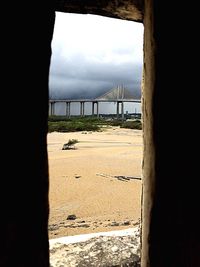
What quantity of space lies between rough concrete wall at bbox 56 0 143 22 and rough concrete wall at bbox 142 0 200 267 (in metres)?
0.46

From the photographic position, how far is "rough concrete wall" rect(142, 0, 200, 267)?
1326 millimetres

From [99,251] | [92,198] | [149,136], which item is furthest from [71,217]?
[149,136]

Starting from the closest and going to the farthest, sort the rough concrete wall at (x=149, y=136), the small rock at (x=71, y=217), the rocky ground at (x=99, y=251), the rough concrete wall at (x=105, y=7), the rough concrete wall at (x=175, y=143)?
the rough concrete wall at (x=175, y=143)
the rough concrete wall at (x=149, y=136)
the rough concrete wall at (x=105, y=7)
the rocky ground at (x=99, y=251)
the small rock at (x=71, y=217)

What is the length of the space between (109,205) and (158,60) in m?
4.24

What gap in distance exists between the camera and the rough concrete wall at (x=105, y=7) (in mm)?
1779

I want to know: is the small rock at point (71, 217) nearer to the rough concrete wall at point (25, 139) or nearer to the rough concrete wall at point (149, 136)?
the rough concrete wall at point (149, 136)

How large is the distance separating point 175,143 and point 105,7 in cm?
104

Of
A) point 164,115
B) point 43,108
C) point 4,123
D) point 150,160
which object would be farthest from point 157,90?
point 4,123

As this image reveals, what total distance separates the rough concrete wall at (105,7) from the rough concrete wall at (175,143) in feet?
1.52

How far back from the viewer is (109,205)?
5.31m

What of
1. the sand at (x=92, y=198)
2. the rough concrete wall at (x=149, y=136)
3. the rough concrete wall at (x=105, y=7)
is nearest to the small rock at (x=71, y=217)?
the sand at (x=92, y=198)

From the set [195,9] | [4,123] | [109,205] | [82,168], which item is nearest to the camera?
[4,123]

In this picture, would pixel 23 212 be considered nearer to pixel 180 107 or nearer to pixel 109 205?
pixel 180 107

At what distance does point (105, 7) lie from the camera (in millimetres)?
1847
